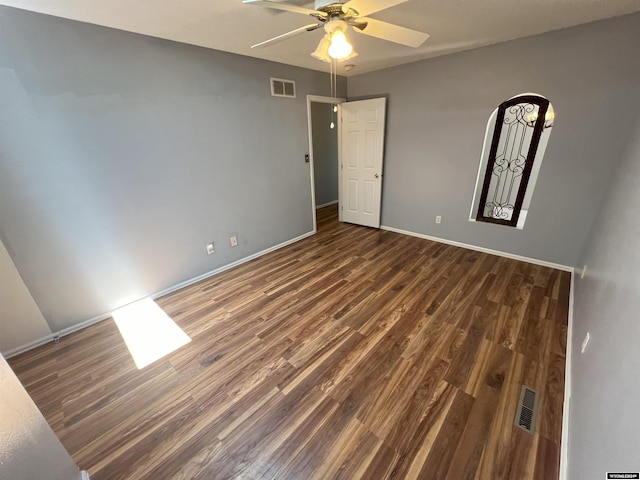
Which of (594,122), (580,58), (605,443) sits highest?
(580,58)

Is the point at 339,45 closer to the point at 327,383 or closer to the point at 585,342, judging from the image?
the point at 327,383

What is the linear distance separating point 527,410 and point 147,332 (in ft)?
9.50

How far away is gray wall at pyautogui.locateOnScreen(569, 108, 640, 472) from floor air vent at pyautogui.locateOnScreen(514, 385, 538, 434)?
171 mm

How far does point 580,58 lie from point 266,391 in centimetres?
406

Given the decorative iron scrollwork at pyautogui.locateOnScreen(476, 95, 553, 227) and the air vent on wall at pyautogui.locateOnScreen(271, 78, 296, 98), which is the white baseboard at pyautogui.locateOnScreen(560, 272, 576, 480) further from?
the air vent on wall at pyautogui.locateOnScreen(271, 78, 296, 98)

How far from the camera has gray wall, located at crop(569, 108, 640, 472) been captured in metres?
0.81

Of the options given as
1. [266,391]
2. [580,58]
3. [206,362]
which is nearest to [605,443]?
[266,391]

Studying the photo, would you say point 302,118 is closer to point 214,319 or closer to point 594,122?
point 214,319

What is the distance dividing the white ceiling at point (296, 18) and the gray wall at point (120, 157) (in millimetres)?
206

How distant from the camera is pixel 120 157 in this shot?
2.29 meters

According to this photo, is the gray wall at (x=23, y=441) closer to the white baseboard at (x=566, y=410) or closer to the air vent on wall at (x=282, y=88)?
the white baseboard at (x=566, y=410)

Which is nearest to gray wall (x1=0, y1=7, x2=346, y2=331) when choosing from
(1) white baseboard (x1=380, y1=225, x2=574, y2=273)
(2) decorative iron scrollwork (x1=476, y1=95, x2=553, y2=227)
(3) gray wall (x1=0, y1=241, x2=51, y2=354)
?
(3) gray wall (x1=0, y1=241, x2=51, y2=354)

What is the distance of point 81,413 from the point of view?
161 centimetres

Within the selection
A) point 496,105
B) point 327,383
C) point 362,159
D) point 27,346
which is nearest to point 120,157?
point 27,346
